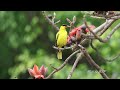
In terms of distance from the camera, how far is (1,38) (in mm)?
5863

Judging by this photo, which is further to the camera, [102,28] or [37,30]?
[37,30]

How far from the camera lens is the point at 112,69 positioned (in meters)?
3.67

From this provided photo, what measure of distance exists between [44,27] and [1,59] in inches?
34.7
